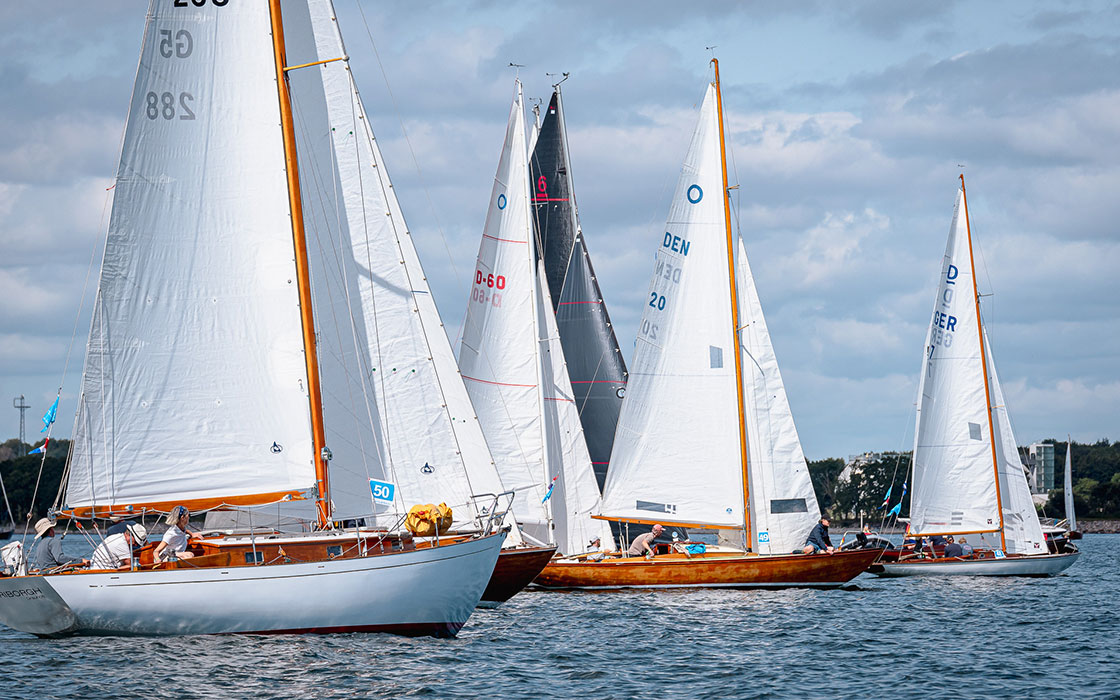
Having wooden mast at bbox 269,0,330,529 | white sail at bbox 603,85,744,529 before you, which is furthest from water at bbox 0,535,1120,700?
white sail at bbox 603,85,744,529

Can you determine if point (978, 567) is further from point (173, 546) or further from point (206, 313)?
point (173, 546)

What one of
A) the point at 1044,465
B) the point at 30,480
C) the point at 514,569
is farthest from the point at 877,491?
the point at 514,569

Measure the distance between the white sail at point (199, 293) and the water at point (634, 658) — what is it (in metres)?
2.83

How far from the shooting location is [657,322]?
3453cm

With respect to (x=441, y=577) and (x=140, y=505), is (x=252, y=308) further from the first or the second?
(x=441, y=577)

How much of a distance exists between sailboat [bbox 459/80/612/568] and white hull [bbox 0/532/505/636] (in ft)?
42.8

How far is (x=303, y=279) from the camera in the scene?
73.8 feet

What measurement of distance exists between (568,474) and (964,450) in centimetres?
1474

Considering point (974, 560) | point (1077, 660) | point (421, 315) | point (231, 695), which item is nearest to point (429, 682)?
point (231, 695)

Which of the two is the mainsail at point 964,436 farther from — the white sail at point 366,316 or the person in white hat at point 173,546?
the person in white hat at point 173,546

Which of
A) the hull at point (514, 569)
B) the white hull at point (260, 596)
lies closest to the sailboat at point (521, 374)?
the hull at point (514, 569)

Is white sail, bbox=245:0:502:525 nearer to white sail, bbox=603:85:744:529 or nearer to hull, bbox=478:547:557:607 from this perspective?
hull, bbox=478:547:557:607

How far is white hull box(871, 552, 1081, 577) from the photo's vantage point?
41344 millimetres

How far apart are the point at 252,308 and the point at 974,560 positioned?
27.1 meters
